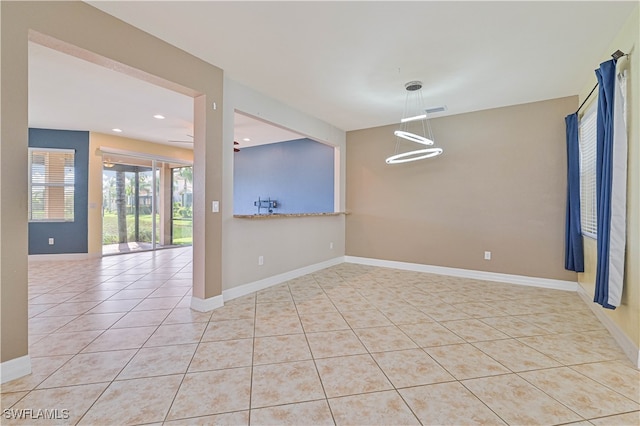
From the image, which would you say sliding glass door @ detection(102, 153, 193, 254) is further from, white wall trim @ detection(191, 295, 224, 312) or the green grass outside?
white wall trim @ detection(191, 295, 224, 312)

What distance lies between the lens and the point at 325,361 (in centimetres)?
212

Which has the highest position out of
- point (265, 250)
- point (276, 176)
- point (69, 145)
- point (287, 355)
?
Answer: point (69, 145)

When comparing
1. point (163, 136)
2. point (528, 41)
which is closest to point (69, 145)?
point (163, 136)

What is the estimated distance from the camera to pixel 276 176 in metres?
7.12

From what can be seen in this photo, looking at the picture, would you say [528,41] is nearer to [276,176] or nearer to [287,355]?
[287,355]

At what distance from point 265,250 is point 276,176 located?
3419 mm

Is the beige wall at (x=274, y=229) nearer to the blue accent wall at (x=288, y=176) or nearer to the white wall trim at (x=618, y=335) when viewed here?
the blue accent wall at (x=288, y=176)

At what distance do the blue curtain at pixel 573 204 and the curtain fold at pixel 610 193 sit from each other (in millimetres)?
1321

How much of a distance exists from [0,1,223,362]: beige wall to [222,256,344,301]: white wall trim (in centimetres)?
181

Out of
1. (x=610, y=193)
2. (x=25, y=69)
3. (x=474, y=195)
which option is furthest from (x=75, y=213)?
(x=610, y=193)

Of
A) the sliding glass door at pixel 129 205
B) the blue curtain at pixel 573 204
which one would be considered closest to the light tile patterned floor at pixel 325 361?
the blue curtain at pixel 573 204

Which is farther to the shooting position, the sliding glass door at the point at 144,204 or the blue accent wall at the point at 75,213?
the sliding glass door at the point at 144,204

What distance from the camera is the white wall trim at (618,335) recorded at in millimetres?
2103

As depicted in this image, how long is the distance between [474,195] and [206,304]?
13.9ft
